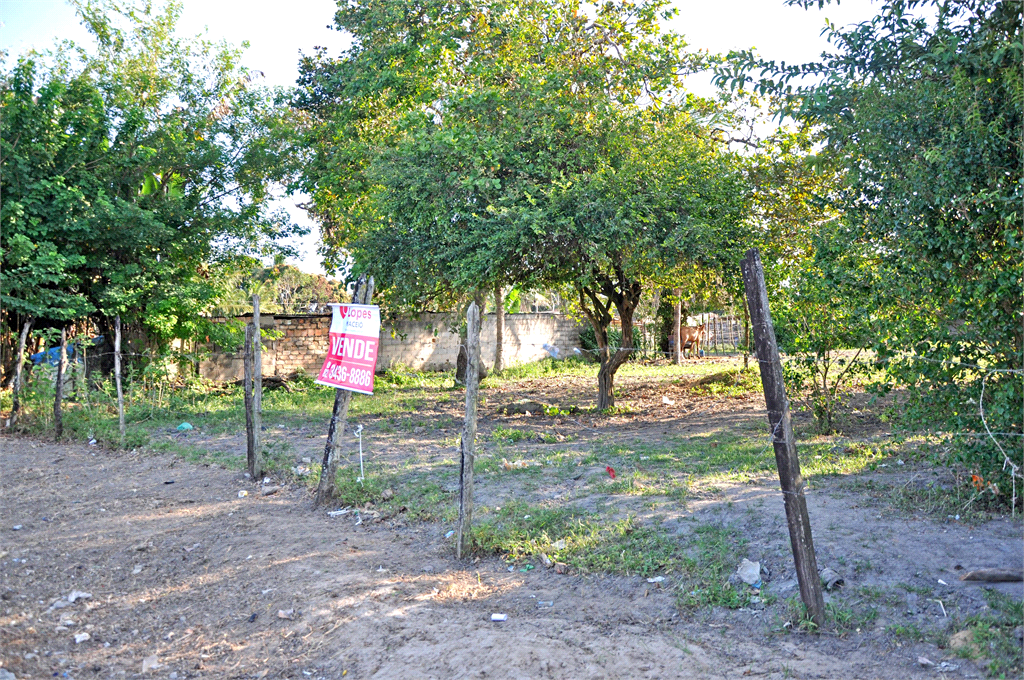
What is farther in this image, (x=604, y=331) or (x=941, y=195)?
(x=604, y=331)

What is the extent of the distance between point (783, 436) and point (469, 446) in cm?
233

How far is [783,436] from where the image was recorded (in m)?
3.95

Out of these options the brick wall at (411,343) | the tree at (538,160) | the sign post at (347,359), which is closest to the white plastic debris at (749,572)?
the sign post at (347,359)

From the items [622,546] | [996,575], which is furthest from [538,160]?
[996,575]

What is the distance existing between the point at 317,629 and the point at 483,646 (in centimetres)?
105

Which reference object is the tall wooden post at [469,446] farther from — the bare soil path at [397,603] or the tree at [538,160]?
the tree at [538,160]

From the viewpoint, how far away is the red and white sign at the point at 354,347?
650 centimetres

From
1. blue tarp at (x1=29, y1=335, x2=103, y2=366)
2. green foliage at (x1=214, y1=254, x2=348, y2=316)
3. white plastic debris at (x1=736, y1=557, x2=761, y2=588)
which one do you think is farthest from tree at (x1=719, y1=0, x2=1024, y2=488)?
green foliage at (x1=214, y1=254, x2=348, y2=316)

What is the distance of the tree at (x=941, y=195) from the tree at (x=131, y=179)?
11.6 metres

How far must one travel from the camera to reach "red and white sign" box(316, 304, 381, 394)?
6.50 m

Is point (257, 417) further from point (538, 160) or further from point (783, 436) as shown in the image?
point (783, 436)

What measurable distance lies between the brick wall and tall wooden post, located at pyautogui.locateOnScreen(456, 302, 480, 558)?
8080 millimetres

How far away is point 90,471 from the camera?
A: 8.56 meters

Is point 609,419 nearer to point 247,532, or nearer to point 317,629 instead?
point 247,532
